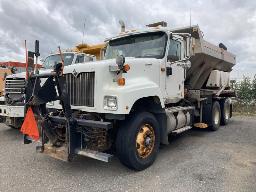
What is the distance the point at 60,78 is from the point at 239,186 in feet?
11.1

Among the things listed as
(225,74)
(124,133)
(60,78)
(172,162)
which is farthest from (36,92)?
(225,74)

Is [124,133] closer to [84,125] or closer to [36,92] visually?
[84,125]

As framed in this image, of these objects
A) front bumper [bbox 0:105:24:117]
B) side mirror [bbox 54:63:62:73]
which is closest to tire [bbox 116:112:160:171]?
side mirror [bbox 54:63:62:73]

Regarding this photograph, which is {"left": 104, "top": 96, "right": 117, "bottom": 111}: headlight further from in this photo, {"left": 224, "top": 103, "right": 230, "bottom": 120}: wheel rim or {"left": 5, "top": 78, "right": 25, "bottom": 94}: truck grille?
{"left": 224, "top": 103, "right": 230, "bottom": 120}: wheel rim

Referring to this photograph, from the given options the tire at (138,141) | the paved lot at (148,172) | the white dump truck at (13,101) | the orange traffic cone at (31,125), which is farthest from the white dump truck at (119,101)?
the white dump truck at (13,101)

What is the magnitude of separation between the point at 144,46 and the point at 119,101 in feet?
7.24

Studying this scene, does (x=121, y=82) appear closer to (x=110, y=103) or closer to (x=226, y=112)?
(x=110, y=103)

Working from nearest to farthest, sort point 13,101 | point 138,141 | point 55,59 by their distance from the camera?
point 138,141 → point 13,101 → point 55,59

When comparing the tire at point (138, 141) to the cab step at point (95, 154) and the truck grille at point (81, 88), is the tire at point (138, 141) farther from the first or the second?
the truck grille at point (81, 88)

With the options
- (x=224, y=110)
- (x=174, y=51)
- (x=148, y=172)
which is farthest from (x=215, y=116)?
(x=148, y=172)

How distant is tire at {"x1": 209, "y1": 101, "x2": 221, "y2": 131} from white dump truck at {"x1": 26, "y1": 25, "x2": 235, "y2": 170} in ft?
8.56

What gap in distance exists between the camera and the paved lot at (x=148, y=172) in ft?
14.5

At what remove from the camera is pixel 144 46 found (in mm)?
6344

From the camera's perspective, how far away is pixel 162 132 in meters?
5.82
